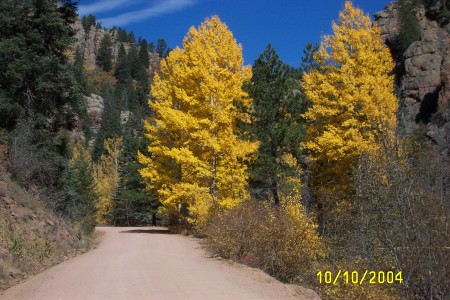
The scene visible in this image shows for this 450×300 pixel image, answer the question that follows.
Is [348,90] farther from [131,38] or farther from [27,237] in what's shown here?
[131,38]

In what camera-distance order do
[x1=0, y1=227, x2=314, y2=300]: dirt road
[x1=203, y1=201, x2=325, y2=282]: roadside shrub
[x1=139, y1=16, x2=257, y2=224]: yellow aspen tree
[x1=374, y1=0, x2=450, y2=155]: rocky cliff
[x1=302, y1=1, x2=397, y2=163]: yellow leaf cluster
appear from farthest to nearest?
[x1=374, y1=0, x2=450, y2=155]: rocky cliff < [x1=139, y1=16, x2=257, y2=224]: yellow aspen tree < [x1=302, y1=1, x2=397, y2=163]: yellow leaf cluster < [x1=203, y1=201, x2=325, y2=282]: roadside shrub < [x1=0, y1=227, x2=314, y2=300]: dirt road

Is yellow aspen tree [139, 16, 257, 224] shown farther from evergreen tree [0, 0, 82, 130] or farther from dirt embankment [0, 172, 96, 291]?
dirt embankment [0, 172, 96, 291]

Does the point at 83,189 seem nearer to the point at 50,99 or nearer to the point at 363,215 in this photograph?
the point at 50,99

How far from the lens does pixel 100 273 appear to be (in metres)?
10.7

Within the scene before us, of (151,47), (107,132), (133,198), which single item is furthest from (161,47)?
(133,198)

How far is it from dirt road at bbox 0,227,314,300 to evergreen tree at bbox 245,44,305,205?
18.1 ft

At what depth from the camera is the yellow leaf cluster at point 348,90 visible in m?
18.2

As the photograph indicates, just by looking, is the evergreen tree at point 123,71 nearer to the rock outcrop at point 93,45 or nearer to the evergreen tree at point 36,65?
the rock outcrop at point 93,45

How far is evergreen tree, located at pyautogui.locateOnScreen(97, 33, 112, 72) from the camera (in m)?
136

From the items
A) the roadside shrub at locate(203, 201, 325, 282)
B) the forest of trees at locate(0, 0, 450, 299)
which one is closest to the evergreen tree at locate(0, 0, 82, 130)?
the forest of trees at locate(0, 0, 450, 299)

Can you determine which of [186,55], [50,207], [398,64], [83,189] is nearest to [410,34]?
[398,64]

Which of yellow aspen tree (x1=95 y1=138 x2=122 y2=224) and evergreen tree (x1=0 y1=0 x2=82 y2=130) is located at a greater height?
evergreen tree (x1=0 y1=0 x2=82 y2=130)

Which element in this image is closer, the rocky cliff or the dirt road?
the dirt road

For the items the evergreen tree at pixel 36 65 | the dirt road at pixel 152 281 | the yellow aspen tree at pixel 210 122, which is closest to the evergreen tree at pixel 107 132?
the evergreen tree at pixel 36 65
